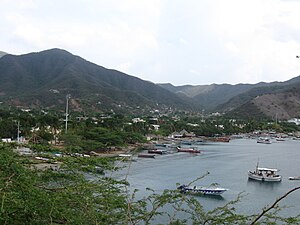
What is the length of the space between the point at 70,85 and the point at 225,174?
62.8 metres

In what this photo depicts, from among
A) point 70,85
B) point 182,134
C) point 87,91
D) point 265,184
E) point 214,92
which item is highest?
point 214,92

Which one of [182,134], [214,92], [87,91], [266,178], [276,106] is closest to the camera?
[266,178]

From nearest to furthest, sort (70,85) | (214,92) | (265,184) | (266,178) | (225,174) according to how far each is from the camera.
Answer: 1. (265,184)
2. (266,178)
3. (225,174)
4. (70,85)
5. (214,92)

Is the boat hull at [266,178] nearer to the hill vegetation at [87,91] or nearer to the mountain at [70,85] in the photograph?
the hill vegetation at [87,91]

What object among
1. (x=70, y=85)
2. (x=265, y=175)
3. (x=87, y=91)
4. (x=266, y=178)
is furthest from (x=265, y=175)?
(x=70, y=85)

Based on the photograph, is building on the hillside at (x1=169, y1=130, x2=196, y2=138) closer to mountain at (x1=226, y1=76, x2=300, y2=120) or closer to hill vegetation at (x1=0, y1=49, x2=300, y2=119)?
hill vegetation at (x1=0, y1=49, x2=300, y2=119)

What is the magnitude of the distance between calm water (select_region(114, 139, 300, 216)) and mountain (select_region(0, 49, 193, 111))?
40.2 metres

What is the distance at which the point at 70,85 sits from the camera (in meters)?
82.9

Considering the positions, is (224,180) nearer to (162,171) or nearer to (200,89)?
A: (162,171)

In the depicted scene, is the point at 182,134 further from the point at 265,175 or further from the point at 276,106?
the point at 276,106

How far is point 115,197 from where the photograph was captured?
15.2 ft

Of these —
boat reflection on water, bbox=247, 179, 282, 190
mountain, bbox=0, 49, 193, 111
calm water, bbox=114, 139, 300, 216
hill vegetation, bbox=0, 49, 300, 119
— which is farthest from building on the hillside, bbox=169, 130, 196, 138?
boat reflection on water, bbox=247, 179, 282, 190

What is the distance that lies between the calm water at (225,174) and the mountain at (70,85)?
1584 inches

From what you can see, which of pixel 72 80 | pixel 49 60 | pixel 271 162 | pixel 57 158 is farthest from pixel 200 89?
pixel 57 158
